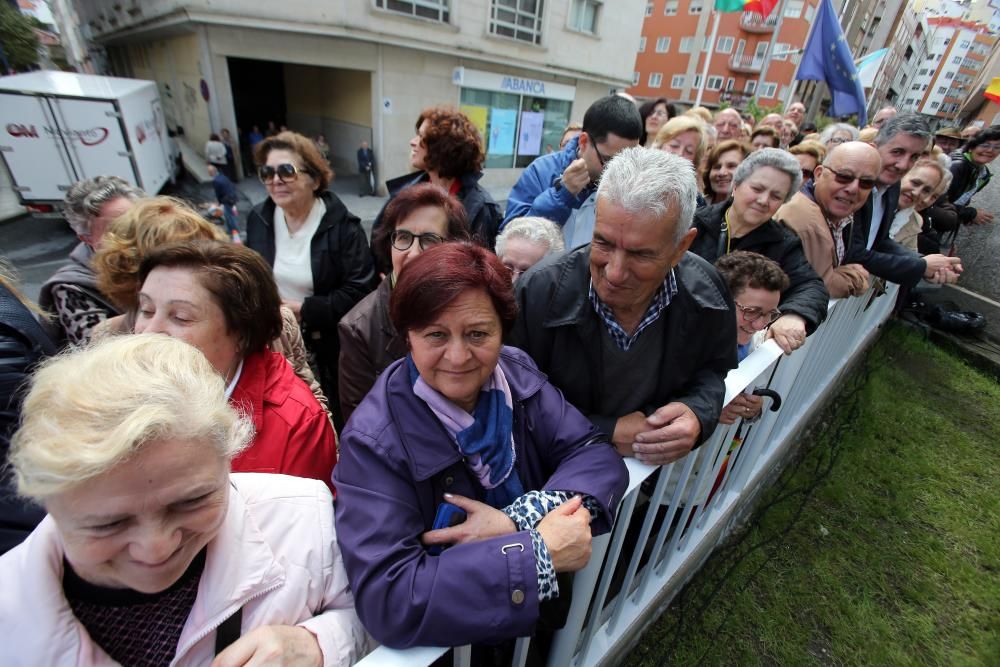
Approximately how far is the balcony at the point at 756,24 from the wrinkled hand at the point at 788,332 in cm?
4742

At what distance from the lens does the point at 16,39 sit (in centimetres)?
1962

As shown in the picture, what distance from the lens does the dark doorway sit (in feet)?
57.7

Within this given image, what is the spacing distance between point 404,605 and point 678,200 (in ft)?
4.76

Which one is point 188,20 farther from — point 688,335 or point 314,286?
point 688,335

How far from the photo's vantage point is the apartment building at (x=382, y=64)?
11.9 metres

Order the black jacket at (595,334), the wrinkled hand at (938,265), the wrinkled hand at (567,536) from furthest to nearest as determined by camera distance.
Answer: the wrinkled hand at (938,265)
the black jacket at (595,334)
the wrinkled hand at (567,536)

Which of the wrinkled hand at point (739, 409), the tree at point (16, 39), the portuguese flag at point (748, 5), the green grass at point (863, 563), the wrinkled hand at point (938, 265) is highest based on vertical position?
the portuguese flag at point (748, 5)

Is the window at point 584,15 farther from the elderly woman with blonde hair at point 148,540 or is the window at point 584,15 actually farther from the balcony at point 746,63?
the balcony at point 746,63

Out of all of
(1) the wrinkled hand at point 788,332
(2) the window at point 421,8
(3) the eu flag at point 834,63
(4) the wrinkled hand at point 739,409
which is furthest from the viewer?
(2) the window at point 421,8

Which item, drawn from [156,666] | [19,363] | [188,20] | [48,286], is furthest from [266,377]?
[188,20]

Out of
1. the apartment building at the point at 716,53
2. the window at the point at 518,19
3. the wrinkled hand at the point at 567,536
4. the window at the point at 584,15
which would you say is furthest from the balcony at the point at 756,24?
the wrinkled hand at the point at 567,536

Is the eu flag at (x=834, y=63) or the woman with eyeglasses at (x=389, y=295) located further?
the eu flag at (x=834, y=63)

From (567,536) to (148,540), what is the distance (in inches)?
36.2

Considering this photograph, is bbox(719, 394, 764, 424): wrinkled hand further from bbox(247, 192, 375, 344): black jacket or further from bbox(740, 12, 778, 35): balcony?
bbox(740, 12, 778, 35): balcony
